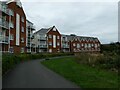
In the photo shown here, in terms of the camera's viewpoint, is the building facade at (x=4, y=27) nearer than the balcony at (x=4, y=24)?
No

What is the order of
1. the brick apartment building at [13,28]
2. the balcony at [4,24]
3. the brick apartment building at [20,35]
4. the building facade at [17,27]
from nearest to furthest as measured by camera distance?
the balcony at [4,24], the brick apartment building at [13,28], the brick apartment building at [20,35], the building facade at [17,27]

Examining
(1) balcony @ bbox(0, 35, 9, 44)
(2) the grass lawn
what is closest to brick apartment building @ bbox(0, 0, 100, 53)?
(1) balcony @ bbox(0, 35, 9, 44)

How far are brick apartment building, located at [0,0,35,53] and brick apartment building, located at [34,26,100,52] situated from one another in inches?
568

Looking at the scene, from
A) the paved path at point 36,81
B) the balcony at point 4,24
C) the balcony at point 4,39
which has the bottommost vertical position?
the paved path at point 36,81

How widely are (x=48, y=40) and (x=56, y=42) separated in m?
4.82

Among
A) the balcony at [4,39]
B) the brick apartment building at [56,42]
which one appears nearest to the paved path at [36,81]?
the balcony at [4,39]

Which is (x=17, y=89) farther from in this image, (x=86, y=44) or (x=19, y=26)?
(x=86, y=44)

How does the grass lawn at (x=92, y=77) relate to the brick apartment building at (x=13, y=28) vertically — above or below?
below

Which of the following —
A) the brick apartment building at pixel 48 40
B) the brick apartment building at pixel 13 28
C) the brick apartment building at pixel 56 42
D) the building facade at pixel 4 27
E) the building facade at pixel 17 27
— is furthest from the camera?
the brick apartment building at pixel 56 42

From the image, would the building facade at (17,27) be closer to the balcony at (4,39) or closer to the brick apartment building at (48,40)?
the balcony at (4,39)

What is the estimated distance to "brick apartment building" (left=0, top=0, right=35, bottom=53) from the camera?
48266mm

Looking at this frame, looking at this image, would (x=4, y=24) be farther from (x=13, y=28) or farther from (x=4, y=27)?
(x=13, y=28)

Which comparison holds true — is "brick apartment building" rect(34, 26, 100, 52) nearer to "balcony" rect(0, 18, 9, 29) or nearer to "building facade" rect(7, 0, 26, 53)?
"building facade" rect(7, 0, 26, 53)

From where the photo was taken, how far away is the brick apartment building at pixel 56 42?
260 feet
